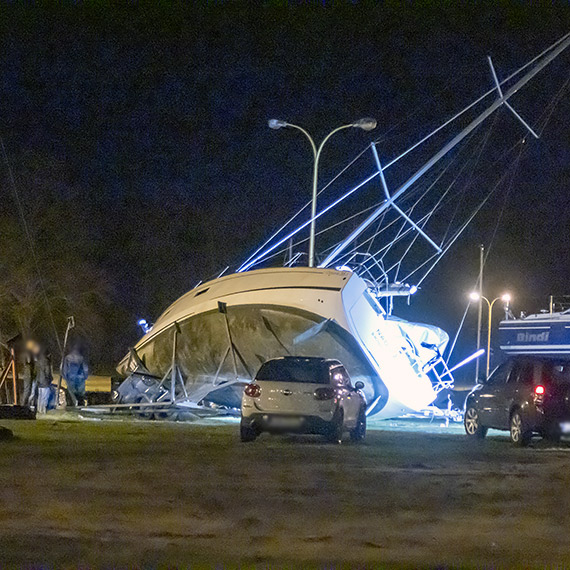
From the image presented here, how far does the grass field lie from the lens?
820 centimetres

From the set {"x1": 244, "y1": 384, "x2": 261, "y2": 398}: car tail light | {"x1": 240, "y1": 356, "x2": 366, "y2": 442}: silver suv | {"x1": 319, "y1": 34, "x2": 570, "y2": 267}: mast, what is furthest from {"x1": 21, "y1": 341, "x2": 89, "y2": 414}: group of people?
{"x1": 240, "y1": 356, "x2": 366, "y2": 442}: silver suv

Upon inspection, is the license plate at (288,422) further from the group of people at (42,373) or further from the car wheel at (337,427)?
the group of people at (42,373)

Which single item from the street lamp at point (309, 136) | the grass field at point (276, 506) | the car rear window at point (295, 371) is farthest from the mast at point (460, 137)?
the grass field at point (276, 506)

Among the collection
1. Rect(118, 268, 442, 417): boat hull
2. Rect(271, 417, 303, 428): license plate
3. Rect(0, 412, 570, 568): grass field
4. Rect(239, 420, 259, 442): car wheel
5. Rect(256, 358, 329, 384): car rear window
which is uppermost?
Rect(118, 268, 442, 417): boat hull

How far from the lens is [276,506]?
10359mm

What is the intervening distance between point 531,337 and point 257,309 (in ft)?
66.8

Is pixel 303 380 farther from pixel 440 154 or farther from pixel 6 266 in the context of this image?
pixel 6 266

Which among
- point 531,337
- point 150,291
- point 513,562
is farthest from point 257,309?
point 150,291

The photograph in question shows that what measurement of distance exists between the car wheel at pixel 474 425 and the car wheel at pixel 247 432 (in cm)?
526

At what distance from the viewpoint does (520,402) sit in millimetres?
19453

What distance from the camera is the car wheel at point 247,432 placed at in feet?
59.7

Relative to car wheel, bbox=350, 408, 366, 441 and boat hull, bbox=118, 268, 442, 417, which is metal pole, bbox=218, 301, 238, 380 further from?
car wheel, bbox=350, 408, 366, 441

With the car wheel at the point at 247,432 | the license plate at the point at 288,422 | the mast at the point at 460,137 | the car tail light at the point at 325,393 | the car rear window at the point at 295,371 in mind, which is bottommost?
the car wheel at the point at 247,432

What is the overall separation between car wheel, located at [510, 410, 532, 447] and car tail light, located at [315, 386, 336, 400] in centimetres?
354
